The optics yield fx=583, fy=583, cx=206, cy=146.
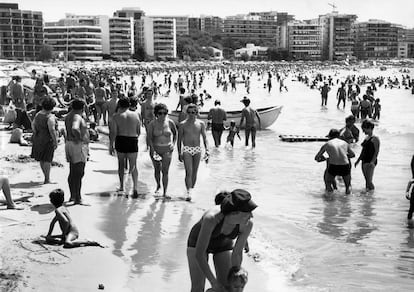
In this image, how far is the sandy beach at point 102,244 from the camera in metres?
4.83

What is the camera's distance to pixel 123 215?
711cm

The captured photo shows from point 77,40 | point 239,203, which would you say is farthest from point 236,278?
point 77,40

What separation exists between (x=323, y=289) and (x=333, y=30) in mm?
196677

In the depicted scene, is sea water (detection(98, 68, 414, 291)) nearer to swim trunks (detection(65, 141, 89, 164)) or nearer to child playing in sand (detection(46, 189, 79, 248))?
child playing in sand (detection(46, 189, 79, 248))

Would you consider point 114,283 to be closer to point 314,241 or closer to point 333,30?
point 314,241

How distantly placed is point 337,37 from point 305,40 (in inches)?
422

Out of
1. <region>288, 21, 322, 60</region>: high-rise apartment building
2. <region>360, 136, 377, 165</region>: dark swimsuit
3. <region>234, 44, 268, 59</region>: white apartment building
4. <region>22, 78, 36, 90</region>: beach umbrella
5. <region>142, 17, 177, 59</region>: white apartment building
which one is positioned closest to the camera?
<region>360, 136, 377, 165</region>: dark swimsuit

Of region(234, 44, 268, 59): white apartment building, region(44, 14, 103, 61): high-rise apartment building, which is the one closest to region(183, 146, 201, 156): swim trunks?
region(44, 14, 103, 61): high-rise apartment building

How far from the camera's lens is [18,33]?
4966 inches

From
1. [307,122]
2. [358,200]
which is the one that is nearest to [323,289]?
[358,200]

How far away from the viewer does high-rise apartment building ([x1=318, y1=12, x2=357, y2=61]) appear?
194 meters

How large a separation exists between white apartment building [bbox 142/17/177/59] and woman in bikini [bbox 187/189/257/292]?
508 ft

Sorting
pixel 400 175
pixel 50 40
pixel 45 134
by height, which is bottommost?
pixel 400 175

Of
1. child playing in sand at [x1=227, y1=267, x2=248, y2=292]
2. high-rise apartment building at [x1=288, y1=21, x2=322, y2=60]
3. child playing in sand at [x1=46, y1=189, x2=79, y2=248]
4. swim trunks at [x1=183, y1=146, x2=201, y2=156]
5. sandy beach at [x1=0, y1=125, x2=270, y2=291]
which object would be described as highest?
high-rise apartment building at [x1=288, y1=21, x2=322, y2=60]
